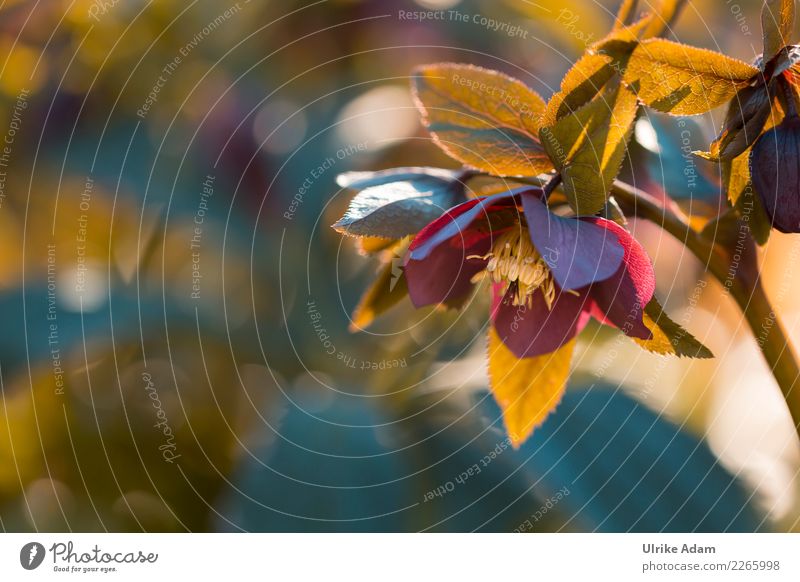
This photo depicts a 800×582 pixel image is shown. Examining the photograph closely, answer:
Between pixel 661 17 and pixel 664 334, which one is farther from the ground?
pixel 661 17

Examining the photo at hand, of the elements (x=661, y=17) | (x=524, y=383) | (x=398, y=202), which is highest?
(x=661, y=17)

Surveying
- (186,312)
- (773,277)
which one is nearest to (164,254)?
(186,312)

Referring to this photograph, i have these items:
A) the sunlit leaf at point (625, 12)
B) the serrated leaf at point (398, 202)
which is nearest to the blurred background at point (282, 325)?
the sunlit leaf at point (625, 12)

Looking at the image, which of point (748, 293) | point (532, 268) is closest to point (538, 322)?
point (532, 268)

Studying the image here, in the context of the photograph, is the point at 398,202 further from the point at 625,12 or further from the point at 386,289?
the point at 625,12

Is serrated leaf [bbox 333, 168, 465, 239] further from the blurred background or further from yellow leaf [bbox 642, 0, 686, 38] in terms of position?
the blurred background

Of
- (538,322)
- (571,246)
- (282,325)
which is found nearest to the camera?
(571,246)
